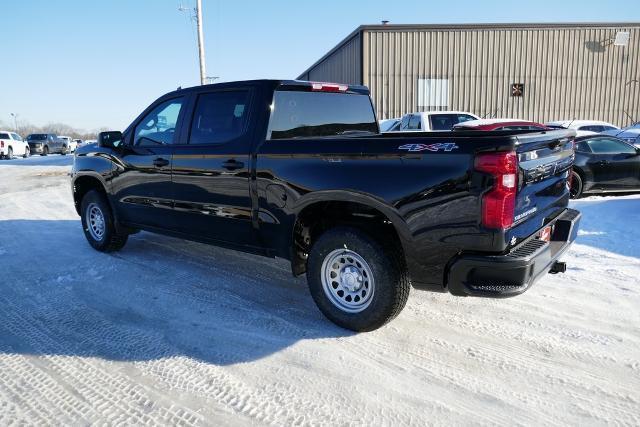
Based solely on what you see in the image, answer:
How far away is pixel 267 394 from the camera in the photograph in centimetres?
274

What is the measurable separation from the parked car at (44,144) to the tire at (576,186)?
35.5 metres

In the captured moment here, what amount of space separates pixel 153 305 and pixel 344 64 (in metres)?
24.4

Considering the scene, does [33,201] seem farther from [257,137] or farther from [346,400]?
[346,400]

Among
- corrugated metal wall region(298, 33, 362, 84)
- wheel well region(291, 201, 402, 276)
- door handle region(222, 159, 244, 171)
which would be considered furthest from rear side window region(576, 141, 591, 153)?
corrugated metal wall region(298, 33, 362, 84)

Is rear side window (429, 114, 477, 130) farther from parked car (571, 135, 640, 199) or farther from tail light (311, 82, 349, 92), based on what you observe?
tail light (311, 82, 349, 92)

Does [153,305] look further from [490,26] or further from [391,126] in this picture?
[490,26]

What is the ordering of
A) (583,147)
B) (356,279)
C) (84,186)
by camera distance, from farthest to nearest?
(583,147) → (84,186) → (356,279)

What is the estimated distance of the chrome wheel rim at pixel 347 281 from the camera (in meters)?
3.45

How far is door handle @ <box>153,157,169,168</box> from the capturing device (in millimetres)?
4744

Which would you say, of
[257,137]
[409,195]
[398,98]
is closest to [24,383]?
[257,137]

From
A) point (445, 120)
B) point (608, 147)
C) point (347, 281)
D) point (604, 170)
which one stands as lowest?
point (347, 281)

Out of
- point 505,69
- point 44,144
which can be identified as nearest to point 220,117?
point 505,69

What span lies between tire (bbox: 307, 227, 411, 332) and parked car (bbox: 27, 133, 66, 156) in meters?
36.6

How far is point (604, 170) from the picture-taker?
356 inches
